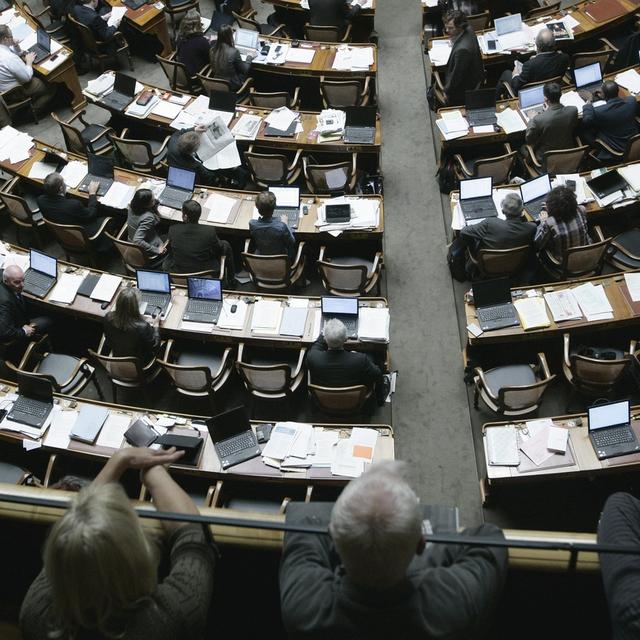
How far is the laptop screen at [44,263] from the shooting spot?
722 centimetres

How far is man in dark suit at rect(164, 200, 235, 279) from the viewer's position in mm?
7199

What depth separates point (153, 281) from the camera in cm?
695

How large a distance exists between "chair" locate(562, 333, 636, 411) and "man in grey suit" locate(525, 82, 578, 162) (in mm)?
2540

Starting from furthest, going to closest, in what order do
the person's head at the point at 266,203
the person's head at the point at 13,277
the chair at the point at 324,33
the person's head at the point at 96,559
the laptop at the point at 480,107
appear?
the chair at the point at 324,33, the laptop at the point at 480,107, the person's head at the point at 266,203, the person's head at the point at 13,277, the person's head at the point at 96,559

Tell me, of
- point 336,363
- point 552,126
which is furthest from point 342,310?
point 552,126

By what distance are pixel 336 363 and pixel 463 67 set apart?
14.7 ft

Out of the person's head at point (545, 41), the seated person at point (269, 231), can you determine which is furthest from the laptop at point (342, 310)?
the person's head at point (545, 41)

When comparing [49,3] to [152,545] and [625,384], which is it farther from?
[152,545]

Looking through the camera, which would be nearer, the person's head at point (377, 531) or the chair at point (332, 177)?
the person's head at point (377, 531)

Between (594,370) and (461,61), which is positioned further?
(461,61)

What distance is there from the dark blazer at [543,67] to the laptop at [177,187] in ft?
13.7

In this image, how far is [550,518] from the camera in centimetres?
610

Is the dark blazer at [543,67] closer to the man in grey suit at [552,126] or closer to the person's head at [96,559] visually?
the man in grey suit at [552,126]

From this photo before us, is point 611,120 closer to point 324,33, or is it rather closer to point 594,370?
point 594,370
